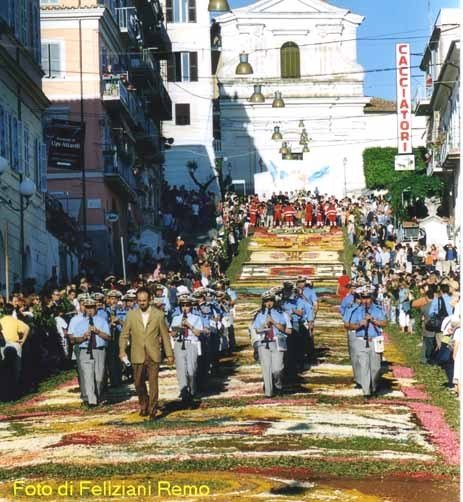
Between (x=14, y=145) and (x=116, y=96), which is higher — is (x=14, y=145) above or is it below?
below

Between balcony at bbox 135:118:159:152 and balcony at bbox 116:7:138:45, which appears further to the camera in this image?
balcony at bbox 135:118:159:152

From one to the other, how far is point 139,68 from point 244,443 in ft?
172

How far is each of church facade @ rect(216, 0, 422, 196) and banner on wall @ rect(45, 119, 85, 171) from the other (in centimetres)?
5468

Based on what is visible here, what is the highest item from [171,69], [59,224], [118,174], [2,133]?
[171,69]

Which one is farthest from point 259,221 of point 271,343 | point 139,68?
point 271,343

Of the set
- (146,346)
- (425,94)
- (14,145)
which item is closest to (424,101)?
(425,94)

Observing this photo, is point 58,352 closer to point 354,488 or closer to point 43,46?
point 354,488

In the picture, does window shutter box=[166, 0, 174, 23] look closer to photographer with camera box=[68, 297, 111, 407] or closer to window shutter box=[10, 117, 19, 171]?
window shutter box=[10, 117, 19, 171]

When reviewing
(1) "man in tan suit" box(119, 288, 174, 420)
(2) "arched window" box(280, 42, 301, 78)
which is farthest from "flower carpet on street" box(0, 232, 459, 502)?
(2) "arched window" box(280, 42, 301, 78)

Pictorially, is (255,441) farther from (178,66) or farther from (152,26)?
(178,66)

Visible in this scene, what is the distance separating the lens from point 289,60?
108062mm

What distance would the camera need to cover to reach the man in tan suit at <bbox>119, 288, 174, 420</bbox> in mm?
21703

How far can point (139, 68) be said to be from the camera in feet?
230

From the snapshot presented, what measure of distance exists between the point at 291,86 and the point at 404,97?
30.7m
